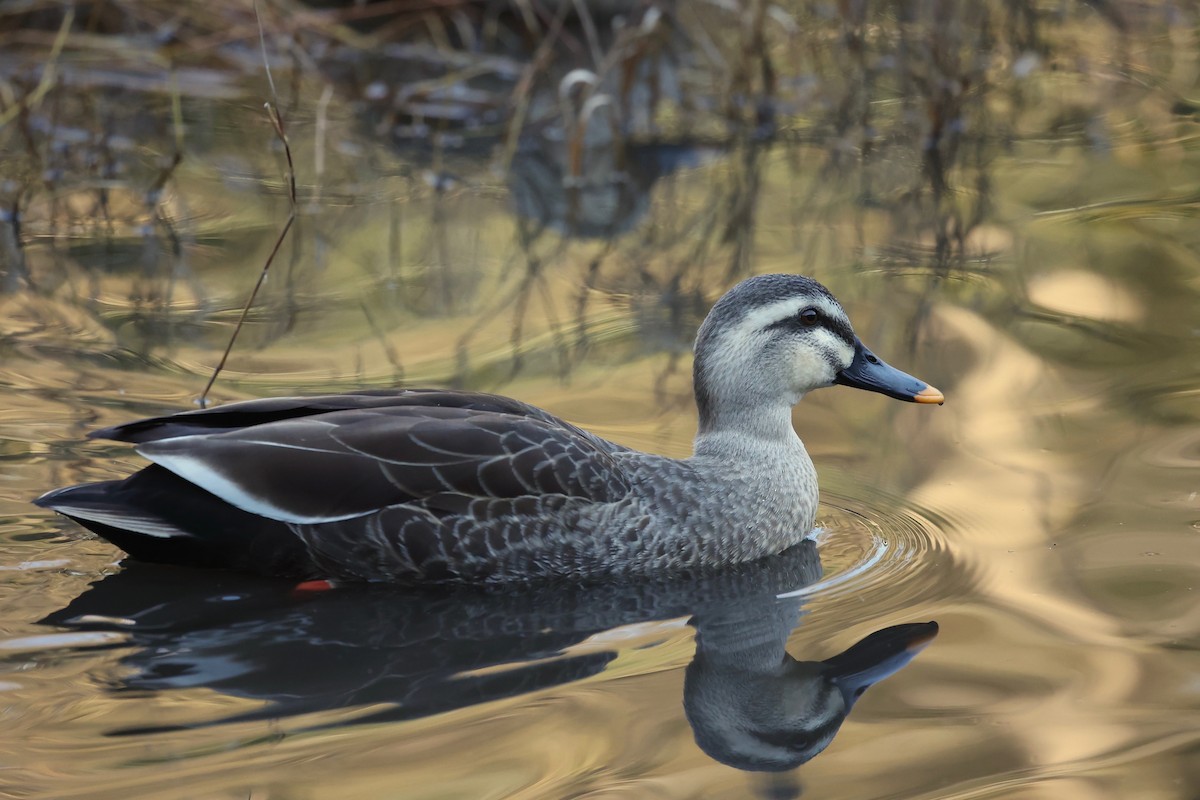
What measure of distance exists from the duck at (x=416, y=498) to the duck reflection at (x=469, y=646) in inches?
4.1

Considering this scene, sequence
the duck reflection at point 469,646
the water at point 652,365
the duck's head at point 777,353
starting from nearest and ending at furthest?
the water at point 652,365 < the duck reflection at point 469,646 < the duck's head at point 777,353

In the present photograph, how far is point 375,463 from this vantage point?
5.85 meters

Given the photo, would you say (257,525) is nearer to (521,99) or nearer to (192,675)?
(192,675)

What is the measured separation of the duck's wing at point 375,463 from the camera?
227 inches

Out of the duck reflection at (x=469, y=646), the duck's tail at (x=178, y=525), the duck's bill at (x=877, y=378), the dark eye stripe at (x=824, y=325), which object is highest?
the dark eye stripe at (x=824, y=325)

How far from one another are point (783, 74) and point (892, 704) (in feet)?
29.5

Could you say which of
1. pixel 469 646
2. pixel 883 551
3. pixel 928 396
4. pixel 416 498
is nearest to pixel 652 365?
pixel 928 396

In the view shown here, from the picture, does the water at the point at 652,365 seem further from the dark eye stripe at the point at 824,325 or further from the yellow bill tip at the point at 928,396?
the dark eye stripe at the point at 824,325

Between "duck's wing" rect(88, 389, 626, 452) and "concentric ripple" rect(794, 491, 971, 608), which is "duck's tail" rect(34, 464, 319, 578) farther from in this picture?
"concentric ripple" rect(794, 491, 971, 608)

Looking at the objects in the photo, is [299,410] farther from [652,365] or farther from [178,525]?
[652,365]

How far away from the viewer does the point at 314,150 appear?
37.5 feet

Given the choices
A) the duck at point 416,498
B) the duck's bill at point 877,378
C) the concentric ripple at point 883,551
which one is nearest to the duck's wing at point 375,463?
the duck at point 416,498

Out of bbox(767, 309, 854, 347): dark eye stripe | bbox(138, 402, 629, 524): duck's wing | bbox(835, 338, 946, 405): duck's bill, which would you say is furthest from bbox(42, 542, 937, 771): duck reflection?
bbox(767, 309, 854, 347): dark eye stripe

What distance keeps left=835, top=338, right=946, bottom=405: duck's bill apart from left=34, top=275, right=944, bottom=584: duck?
53 centimetres
